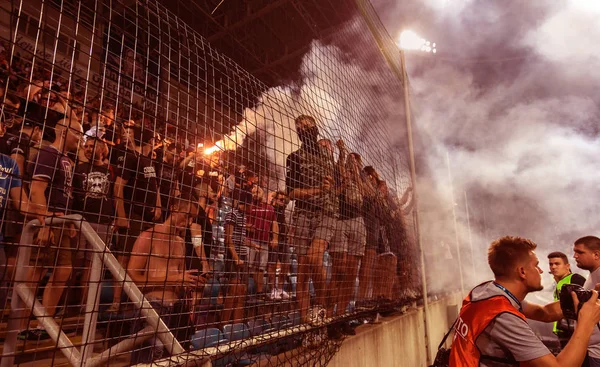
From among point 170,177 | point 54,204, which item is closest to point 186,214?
point 170,177

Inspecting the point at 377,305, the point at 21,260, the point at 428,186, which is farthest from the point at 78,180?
the point at 428,186

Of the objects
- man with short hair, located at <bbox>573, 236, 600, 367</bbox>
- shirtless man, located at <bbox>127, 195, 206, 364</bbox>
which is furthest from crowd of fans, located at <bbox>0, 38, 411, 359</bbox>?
man with short hair, located at <bbox>573, 236, 600, 367</bbox>

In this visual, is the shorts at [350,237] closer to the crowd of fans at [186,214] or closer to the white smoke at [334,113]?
the crowd of fans at [186,214]

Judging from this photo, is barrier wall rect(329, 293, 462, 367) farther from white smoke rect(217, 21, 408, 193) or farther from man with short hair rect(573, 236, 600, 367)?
man with short hair rect(573, 236, 600, 367)

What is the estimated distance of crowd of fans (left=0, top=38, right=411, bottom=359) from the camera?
233 cm

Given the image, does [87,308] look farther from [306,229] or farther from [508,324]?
[508,324]

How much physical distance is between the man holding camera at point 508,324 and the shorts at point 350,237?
1.43 metres

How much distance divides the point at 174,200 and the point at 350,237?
2037mm

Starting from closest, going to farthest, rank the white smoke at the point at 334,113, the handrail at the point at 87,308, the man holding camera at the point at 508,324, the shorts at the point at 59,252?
1. the handrail at the point at 87,308
2. the man holding camera at the point at 508,324
3. the shorts at the point at 59,252
4. the white smoke at the point at 334,113

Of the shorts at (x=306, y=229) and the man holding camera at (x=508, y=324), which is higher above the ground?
the shorts at (x=306, y=229)

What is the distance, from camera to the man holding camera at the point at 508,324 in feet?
7.36

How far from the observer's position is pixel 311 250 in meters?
3.49

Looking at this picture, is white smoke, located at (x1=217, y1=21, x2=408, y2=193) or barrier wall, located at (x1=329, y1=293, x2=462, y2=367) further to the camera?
barrier wall, located at (x1=329, y1=293, x2=462, y2=367)

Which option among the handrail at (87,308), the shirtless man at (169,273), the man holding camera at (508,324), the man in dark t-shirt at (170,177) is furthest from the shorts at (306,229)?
the handrail at (87,308)
